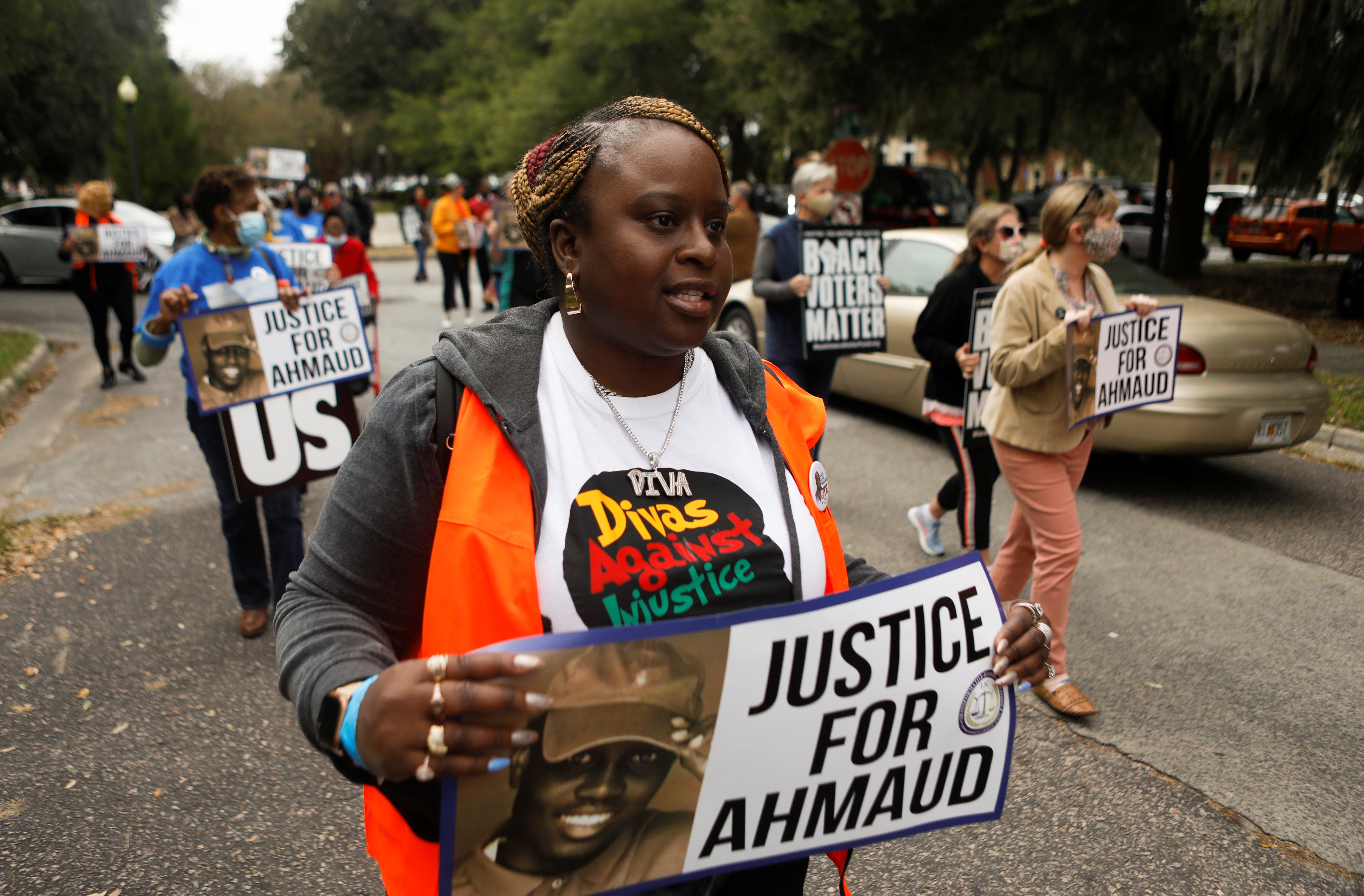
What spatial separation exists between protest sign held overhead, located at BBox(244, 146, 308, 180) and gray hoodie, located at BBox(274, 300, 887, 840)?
22301 millimetres

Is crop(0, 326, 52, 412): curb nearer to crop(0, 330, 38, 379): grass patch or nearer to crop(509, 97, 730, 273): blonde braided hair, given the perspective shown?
crop(0, 330, 38, 379): grass patch

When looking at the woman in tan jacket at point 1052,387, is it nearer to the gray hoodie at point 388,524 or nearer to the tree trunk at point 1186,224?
the gray hoodie at point 388,524

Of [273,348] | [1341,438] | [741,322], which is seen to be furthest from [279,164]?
[1341,438]

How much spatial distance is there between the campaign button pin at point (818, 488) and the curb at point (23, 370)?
377 inches

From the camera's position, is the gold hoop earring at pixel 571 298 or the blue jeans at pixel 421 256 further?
the blue jeans at pixel 421 256

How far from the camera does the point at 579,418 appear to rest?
→ 1471mm

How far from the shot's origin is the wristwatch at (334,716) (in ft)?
4.02

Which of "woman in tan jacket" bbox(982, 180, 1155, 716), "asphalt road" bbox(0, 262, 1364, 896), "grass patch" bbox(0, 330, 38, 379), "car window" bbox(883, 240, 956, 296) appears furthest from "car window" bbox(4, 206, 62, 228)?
"woman in tan jacket" bbox(982, 180, 1155, 716)

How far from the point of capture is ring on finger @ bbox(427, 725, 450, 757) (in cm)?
110

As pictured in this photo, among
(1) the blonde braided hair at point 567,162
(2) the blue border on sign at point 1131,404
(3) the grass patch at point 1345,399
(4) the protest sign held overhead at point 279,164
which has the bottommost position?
(3) the grass patch at point 1345,399

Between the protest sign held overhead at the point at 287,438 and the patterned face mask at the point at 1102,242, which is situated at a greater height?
the patterned face mask at the point at 1102,242

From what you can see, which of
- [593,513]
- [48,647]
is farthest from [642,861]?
[48,647]

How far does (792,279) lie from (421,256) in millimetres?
16441

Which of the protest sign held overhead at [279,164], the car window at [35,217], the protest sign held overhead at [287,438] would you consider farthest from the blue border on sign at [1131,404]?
the protest sign held overhead at [279,164]
